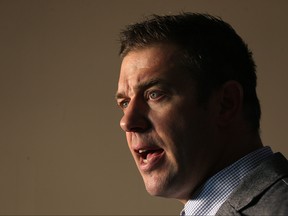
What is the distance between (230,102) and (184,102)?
0.11m

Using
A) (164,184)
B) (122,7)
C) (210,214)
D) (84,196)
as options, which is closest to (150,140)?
(164,184)

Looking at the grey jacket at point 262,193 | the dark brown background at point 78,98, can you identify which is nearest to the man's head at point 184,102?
the grey jacket at point 262,193

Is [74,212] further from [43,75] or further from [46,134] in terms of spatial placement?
[43,75]

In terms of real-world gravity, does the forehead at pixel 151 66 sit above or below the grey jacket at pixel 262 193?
above

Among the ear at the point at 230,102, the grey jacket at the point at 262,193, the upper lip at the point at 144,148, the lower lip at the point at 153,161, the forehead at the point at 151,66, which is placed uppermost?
the forehead at the point at 151,66

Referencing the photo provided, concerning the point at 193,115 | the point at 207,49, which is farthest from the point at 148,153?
the point at 207,49

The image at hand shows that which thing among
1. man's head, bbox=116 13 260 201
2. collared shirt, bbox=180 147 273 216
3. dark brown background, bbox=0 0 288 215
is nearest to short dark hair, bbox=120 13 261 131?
man's head, bbox=116 13 260 201

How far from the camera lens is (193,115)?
1.23 m

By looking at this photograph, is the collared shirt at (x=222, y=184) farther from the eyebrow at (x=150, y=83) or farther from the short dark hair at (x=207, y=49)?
the eyebrow at (x=150, y=83)

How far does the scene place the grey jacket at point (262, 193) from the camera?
101 cm

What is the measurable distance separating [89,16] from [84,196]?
782 millimetres

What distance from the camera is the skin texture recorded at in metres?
1.21

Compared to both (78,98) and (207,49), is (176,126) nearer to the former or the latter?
(207,49)

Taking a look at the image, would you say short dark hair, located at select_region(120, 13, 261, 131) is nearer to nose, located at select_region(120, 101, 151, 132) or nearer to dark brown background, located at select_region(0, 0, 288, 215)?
nose, located at select_region(120, 101, 151, 132)
